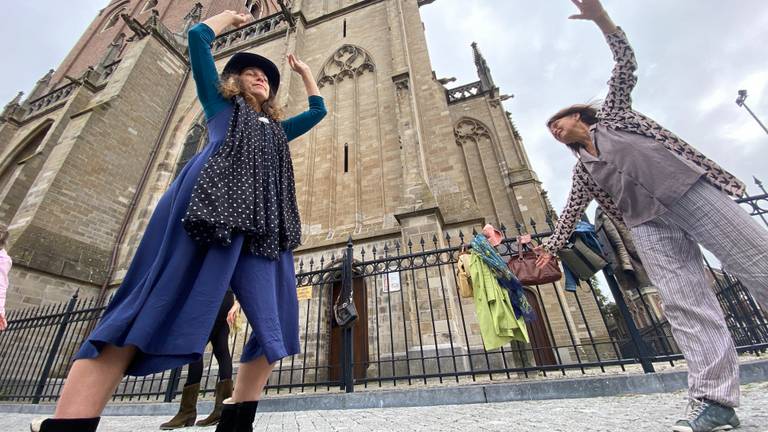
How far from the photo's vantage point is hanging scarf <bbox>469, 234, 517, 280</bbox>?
337 centimetres

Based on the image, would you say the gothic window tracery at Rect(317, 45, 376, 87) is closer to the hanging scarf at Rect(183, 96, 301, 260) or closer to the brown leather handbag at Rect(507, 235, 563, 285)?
the brown leather handbag at Rect(507, 235, 563, 285)

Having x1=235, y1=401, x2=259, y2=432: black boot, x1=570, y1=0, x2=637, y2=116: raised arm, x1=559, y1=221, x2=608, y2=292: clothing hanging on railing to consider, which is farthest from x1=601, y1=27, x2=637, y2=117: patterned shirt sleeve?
x1=235, y1=401, x2=259, y2=432: black boot

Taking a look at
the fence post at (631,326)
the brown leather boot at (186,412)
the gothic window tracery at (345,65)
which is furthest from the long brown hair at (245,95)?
the gothic window tracery at (345,65)

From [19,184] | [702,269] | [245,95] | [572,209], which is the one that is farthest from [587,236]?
[19,184]

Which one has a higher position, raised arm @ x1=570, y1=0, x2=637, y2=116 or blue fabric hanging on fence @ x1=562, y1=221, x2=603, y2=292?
raised arm @ x1=570, y1=0, x2=637, y2=116

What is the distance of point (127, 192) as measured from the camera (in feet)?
35.7

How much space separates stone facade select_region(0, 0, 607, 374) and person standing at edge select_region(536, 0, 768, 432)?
328 cm

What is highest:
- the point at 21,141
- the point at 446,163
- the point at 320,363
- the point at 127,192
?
the point at 21,141

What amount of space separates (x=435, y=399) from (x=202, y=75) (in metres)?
3.02

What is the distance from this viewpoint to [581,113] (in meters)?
2.08

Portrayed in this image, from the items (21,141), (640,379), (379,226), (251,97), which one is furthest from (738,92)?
(21,141)

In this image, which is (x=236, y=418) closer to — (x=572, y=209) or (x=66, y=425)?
(x=66, y=425)

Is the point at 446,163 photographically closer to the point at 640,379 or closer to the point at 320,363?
the point at 320,363

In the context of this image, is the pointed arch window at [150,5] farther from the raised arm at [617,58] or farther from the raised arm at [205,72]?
the raised arm at [617,58]
